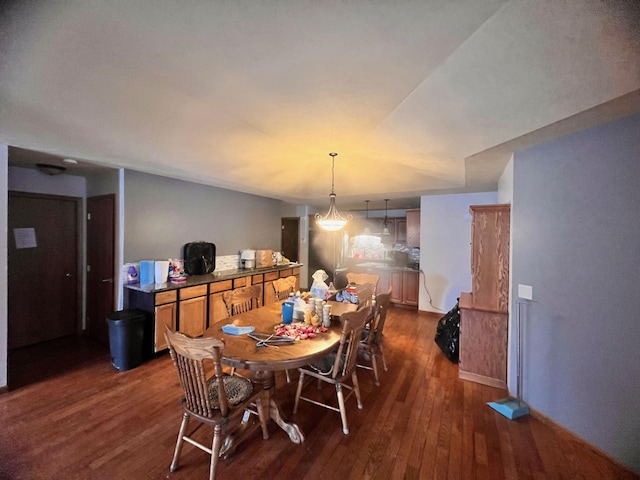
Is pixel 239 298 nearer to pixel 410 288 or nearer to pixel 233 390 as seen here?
pixel 233 390

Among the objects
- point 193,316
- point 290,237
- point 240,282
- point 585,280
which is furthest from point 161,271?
point 585,280

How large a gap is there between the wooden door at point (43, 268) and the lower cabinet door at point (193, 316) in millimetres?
1786

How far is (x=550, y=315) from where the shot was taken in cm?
216

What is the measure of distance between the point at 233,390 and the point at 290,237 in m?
5.53

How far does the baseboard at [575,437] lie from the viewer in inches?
68.5

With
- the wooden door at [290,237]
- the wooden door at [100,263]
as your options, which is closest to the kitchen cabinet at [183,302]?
the wooden door at [100,263]

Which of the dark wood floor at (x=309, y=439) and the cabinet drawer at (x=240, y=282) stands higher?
the cabinet drawer at (x=240, y=282)

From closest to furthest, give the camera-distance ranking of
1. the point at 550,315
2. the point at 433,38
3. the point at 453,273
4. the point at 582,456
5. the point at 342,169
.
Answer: the point at 433,38 → the point at 582,456 → the point at 550,315 → the point at 342,169 → the point at 453,273

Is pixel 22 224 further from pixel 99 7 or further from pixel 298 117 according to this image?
pixel 298 117

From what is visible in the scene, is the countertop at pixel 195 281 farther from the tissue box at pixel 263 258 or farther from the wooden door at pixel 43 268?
the wooden door at pixel 43 268

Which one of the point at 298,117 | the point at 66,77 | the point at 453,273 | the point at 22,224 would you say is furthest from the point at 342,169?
the point at 22,224

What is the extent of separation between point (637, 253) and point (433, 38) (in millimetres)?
1844

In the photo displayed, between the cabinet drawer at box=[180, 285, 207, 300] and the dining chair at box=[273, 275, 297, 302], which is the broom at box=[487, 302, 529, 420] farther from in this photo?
the cabinet drawer at box=[180, 285, 207, 300]

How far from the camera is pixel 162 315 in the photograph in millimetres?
3115
